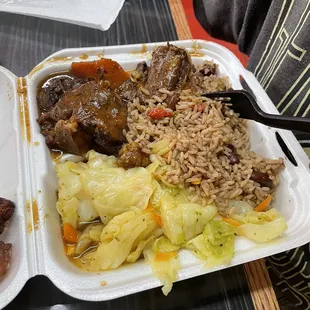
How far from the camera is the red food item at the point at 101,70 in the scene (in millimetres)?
2289

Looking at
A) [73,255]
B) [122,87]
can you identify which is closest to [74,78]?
[122,87]

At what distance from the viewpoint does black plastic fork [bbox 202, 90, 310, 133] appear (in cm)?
171

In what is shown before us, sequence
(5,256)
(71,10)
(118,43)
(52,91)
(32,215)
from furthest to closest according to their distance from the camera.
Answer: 1. (71,10)
2. (118,43)
3. (52,91)
4. (32,215)
5. (5,256)

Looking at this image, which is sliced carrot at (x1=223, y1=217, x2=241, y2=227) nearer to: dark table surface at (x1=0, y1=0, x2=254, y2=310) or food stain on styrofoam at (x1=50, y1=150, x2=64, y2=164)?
dark table surface at (x1=0, y1=0, x2=254, y2=310)

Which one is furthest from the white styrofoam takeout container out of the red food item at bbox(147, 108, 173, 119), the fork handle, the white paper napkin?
the white paper napkin

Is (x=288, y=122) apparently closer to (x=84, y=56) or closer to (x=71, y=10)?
(x=84, y=56)

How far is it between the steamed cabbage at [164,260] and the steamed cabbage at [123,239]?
0.05 meters

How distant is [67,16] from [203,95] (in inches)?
59.6

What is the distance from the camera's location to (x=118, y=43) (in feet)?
9.62

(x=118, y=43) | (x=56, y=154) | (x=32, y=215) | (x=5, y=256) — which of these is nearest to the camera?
(x=5, y=256)

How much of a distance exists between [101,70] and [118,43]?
0.73 m

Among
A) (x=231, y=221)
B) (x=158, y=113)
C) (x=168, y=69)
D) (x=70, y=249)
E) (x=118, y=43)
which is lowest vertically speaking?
(x=70, y=249)

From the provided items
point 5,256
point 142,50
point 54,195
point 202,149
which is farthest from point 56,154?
point 142,50

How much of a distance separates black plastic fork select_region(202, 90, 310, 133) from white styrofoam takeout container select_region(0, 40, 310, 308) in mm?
153
